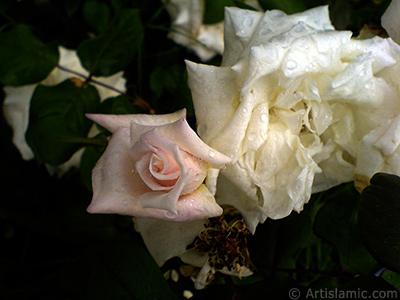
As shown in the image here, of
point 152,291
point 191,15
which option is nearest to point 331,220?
point 152,291

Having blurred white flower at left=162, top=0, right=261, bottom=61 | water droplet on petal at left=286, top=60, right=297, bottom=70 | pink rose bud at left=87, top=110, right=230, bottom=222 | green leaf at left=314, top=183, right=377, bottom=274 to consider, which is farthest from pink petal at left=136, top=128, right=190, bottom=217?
blurred white flower at left=162, top=0, right=261, bottom=61

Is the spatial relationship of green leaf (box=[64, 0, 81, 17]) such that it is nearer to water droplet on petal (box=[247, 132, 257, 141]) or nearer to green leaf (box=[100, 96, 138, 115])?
green leaf (box=[100, 96, 138, 115])

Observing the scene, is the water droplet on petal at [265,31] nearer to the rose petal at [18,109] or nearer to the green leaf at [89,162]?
the green leaf at [89,162]

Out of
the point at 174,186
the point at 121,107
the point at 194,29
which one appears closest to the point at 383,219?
the point at 174,186

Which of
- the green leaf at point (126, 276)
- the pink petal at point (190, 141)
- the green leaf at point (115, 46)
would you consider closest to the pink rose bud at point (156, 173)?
the pink petal at point (190, 141)

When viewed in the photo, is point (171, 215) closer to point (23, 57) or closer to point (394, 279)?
point (394, 279)

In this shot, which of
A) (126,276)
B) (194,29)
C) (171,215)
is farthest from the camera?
(194,29)
